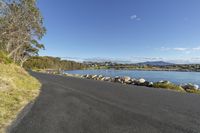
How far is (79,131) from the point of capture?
18.4 ft

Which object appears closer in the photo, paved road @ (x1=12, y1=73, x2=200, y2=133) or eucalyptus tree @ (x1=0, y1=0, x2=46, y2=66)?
paved road @ (x1=12, y1=73, x2=200, y2=133)

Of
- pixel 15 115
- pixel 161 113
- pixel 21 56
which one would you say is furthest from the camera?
pixel 21 56

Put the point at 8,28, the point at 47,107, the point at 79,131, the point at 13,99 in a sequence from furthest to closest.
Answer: the point at 8,28
the point at 13,99
the point at 47,107
the point at 79,131

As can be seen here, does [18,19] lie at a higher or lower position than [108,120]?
higher

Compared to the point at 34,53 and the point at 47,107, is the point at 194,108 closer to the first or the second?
the point at 47,107

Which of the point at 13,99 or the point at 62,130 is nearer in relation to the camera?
the point at 62,130

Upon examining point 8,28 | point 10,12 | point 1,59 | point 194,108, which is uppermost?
point 10,12

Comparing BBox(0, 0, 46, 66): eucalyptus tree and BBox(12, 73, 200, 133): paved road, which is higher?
BBox(0, 0, 46, 66): eucalyptus tree

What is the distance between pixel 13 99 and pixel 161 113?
263 inches

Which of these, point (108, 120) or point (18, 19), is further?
point (18, 19)

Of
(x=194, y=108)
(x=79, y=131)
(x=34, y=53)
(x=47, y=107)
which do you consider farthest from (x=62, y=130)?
(x=34, y=53)

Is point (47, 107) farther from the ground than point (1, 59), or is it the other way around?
point (1, 59)

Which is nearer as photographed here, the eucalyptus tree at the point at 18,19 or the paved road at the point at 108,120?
the paved road at the point at 108,120

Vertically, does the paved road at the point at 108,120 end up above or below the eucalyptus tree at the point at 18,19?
below
